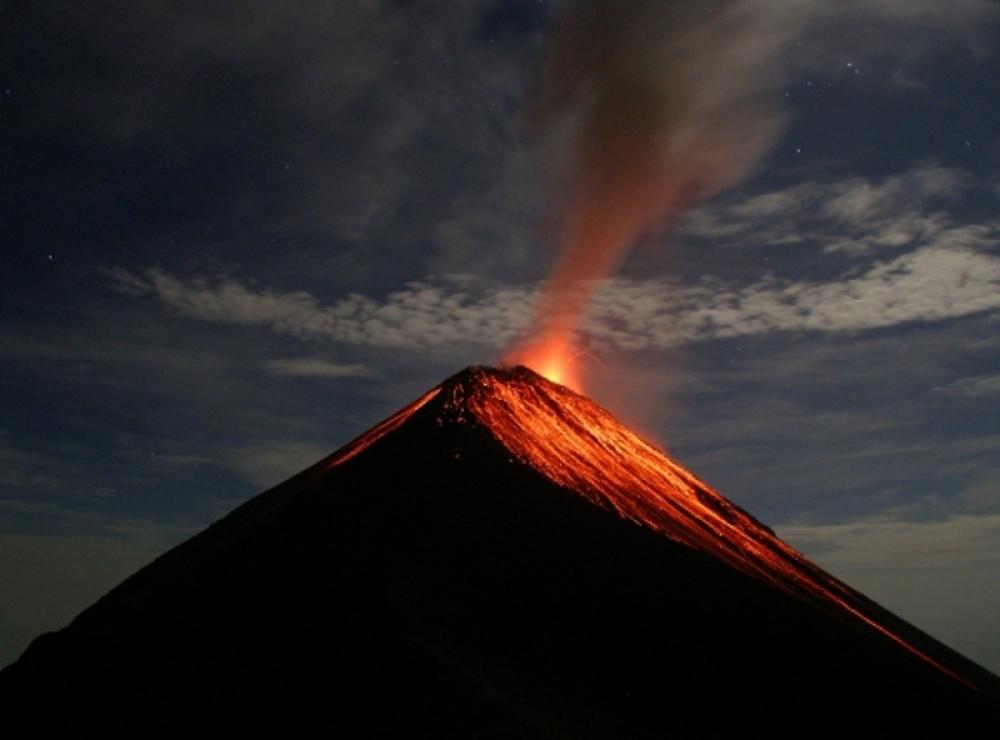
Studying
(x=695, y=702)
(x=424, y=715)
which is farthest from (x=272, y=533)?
(x=695, y=702)

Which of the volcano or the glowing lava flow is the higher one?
the glowing lava flow

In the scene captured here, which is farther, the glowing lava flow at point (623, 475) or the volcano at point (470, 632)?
the glowing lava flow at point (623, 475)

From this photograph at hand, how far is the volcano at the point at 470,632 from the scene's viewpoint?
21688mm

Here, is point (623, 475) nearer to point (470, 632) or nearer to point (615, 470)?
point (615, 470)

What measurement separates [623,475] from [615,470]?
1.67 feet

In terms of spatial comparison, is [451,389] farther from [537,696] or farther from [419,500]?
[537,696]

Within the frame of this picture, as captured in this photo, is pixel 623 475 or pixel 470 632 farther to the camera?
pixel 623 475

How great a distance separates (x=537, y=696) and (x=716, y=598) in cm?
1120

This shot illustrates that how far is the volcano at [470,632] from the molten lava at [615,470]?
42 cm

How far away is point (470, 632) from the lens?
25062 mm

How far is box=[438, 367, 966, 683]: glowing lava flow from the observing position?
38375mm

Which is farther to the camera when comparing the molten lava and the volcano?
the molten lava

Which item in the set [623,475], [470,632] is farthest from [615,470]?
[470,632]

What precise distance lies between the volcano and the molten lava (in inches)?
16.4
